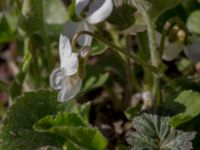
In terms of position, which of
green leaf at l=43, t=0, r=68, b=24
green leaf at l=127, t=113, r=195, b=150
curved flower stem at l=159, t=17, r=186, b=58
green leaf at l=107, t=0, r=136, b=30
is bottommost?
green leaf at l=127, t=113, r=195, b=150

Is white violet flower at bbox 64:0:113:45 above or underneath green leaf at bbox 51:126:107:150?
above

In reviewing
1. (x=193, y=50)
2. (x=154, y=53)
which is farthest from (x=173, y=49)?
(x=154, y=53)

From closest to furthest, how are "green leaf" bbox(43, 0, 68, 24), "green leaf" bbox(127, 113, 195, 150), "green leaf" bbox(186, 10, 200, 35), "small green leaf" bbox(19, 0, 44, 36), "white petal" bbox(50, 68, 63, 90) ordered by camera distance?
"green leaf" bbox(127, 113, 195, 150)
"white petal" bbox(50, 68, 63, 90)
"small green leaf" bbox(19, 0, 44, 36)
"green leaf" bbox(186, 10, 200, 35)
"green leaf" bbox(43, 0, 68, 24)

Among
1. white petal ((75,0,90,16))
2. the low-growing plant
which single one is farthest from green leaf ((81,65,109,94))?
white petal ((75,0,90,16))

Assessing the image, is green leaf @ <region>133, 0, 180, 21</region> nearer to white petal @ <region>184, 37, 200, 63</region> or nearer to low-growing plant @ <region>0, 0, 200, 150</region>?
low-growing plant @ <region>0, 0, 200, 150</region>

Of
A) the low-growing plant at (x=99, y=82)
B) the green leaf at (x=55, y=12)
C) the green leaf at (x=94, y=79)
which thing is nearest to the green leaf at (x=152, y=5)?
the low-growing plant at (x=99, y=82)

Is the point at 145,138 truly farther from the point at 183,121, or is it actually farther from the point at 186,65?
the point at 186,65

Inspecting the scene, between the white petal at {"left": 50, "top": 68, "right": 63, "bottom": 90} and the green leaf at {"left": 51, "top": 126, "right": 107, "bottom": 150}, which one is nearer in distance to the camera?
the green leaf at {"left": 51, "top": 126, "right": 107, "bottom": 150}

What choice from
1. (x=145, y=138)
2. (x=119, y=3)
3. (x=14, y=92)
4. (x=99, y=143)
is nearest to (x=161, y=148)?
(x=145, y=138)
